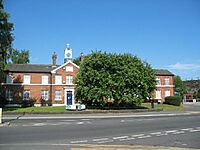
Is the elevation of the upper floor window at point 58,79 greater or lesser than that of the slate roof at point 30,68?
lesser

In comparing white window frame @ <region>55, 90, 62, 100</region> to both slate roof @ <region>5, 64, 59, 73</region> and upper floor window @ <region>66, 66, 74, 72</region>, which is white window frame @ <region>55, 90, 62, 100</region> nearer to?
slate roof @ <region>5, 64, 59, 73</region>

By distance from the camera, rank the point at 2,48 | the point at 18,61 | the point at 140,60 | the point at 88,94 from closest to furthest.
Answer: the point at 2,48 → the point at 88,94 → the point at 140,60 → the point at 18,61

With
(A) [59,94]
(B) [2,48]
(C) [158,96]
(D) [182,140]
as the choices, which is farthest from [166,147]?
(C) [158,96]

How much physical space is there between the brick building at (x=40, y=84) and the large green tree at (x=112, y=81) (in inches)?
362

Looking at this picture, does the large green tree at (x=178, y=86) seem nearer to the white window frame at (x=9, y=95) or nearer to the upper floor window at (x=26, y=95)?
the upper floor window at (x=26, y=95)

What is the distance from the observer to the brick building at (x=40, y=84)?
49.4 meters

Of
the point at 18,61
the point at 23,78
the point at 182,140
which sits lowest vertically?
the point at 182,140

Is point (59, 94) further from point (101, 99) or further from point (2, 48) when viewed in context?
point (2, 48)

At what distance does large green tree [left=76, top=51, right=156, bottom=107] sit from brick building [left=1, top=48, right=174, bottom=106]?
920 centimetres

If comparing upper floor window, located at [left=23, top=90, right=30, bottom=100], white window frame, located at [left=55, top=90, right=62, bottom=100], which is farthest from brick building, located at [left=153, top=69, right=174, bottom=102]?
upper floor window, located at [left=23, top=90, right=30, bottom=100]

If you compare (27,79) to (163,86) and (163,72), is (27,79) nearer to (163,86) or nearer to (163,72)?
(163,86)

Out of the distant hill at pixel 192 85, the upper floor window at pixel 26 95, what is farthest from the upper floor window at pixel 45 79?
the distant hill at pixel 192 85

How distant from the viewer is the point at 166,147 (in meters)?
11.0

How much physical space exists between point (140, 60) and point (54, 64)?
18668 mm
